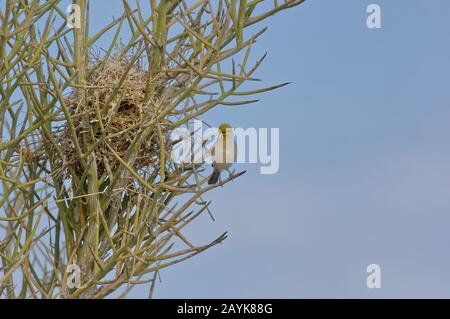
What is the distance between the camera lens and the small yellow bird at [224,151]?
5066 mm

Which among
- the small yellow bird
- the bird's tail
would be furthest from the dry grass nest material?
the small yellow bird

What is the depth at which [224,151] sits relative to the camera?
516 centimetres

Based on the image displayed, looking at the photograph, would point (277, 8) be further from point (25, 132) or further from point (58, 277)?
point (58, 277)

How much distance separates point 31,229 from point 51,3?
3.82ft

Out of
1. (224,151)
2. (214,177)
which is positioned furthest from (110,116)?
(224,151)

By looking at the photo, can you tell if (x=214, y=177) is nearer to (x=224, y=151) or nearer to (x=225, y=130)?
(x=224, y=151)

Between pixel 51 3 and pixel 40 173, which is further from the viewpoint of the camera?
pixel 40 173

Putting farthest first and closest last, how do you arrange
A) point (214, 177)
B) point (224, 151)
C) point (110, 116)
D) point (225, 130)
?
point (225, 130), point (224, 151), point (214, 177), point (110, 116)

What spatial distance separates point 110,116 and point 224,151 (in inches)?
33.0

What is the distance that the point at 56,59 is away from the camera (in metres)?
4.36
